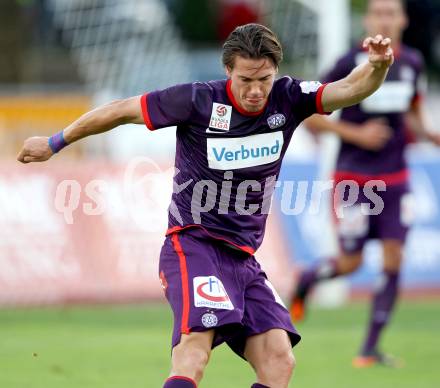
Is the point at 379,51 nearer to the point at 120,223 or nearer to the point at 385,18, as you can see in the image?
the point at 385,18

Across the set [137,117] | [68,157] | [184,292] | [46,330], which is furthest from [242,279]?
[68,157]

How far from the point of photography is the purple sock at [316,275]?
11.0m

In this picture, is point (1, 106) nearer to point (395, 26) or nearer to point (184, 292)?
point (395, 26)

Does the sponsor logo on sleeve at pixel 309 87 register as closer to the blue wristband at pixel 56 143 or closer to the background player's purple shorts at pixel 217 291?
the background player's purple shorts at pixel 217 291

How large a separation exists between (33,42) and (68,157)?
7754 mm

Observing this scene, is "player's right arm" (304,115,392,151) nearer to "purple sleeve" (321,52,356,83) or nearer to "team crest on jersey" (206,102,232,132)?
"purple sleeve" (321,52,356,83)

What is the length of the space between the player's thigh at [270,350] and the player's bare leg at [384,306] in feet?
11.0

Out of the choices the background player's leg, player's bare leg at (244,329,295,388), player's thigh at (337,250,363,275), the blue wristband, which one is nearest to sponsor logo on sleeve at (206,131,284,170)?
the blue wristband

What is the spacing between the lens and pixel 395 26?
1046 cm

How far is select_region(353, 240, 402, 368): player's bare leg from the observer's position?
32.6ft

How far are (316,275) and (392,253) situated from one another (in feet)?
3.30

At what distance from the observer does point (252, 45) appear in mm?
6434

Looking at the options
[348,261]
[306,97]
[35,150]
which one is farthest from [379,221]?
[35,150]

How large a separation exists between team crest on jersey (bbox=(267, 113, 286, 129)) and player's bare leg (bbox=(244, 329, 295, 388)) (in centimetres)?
111
